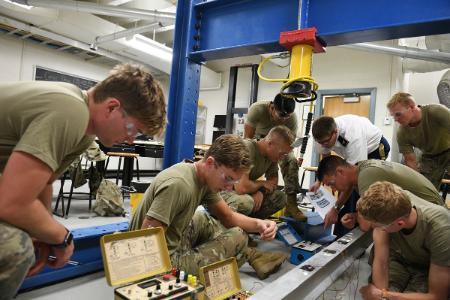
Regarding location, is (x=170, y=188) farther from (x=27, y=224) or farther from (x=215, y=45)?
(x=215, y=45)

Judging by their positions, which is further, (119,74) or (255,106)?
(255,106)

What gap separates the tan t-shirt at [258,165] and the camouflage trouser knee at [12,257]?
1731 millimetres

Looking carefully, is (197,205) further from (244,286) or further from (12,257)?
(12,257)

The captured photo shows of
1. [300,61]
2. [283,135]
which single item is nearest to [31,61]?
[283,135]

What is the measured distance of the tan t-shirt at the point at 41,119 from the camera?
76 cm

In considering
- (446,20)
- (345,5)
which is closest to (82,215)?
(345,5)

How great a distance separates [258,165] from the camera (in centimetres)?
254

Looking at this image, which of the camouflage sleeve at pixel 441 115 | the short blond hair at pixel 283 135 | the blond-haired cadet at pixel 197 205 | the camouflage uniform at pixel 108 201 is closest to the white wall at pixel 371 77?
the camouflage sleeve at pixel 441 115

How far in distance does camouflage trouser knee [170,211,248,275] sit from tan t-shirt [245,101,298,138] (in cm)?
108

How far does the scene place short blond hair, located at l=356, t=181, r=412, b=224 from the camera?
1394mm

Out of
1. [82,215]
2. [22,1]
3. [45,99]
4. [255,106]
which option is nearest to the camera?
[45,99]

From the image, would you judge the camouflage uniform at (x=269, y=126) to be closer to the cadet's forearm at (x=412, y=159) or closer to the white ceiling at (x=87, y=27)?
the cadet's forearm at (x=412, y=159)

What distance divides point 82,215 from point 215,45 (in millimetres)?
2301

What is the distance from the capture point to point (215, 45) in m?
1.87
